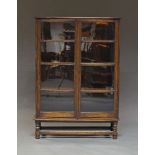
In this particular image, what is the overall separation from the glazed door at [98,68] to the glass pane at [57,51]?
0.15 m

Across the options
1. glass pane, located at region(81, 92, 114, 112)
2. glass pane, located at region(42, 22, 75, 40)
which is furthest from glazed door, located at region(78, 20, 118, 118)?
glass pane, located at region(42, 22, 75, 40)

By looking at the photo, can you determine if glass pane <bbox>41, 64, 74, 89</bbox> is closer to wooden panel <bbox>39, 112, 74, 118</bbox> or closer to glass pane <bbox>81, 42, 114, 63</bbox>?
glass pane <bbox>81, 42, 114, 63</bbox>

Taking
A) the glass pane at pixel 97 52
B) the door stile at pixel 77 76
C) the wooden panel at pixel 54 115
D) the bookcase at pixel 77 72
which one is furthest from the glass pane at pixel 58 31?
the wooden panel at pixel 54 115

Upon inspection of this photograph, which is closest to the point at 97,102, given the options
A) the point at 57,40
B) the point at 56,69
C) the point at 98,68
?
the point at 98,68

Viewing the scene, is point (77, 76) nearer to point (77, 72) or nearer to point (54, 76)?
point (77, 72)

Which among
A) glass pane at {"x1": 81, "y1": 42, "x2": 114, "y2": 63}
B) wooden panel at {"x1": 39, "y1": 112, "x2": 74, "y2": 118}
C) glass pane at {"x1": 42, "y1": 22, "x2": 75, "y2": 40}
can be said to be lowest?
wooden panel at {"x1": 39, "y1": 112, "x2": 74, "y2": 118}

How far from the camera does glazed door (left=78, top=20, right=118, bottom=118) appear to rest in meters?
4.77

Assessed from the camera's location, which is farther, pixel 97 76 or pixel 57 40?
pixel 97 76

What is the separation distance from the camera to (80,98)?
15.7 ft

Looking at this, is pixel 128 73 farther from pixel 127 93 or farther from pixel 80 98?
pixel 80 98

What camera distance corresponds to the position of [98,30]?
15.6 feet

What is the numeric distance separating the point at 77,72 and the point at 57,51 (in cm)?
38

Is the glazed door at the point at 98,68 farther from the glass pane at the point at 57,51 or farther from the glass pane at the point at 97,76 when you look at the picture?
the glass pane at the point at 57,51

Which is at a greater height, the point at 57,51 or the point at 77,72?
the point at 57,51
